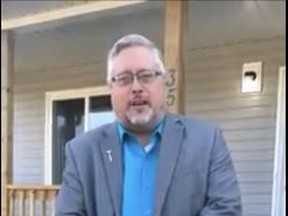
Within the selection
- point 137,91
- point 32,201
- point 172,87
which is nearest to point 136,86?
point 137,91

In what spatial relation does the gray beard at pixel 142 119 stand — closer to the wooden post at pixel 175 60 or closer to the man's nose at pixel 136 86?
the man's nose at pixel 136 86

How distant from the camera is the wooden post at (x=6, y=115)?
5.87 metres

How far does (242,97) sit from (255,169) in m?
0.77

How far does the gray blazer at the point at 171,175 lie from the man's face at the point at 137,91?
0.10 meters

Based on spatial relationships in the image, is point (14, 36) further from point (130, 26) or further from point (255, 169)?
point (255, 169)

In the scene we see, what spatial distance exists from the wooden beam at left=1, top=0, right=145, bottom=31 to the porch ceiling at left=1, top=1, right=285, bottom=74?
2.8 inches

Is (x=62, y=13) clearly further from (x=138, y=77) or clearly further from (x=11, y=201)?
(x=138, y=77)

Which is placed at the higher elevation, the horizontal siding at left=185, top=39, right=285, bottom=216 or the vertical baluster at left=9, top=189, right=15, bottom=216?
the horizontal siding at left=185, top=39, right=285, bottom=216

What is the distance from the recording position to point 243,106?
6453mm

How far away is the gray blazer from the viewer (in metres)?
1.77

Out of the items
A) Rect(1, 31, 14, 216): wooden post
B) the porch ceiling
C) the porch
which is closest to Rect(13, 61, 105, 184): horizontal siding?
the porch

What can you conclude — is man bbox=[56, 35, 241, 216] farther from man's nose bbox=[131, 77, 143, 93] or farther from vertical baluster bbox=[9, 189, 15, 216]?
vertical baluster bbox=[9, 189, 15, 216]

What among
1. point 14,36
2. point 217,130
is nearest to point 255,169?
point 14,36

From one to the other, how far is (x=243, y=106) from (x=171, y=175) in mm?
4760
